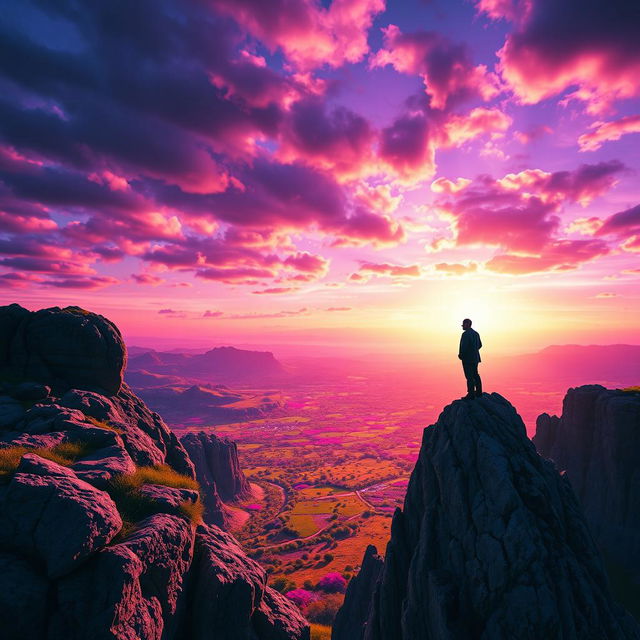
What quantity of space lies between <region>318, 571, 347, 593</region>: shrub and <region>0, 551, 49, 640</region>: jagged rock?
75663mm

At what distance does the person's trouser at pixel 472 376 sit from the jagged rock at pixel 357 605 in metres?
25.9

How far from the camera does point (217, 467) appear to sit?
12181 centimetres

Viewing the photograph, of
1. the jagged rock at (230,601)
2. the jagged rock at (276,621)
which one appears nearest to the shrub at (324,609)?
the jagged rock at (276,621)

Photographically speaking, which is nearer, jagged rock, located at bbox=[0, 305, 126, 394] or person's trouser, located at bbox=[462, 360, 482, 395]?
person's trouser, located at bbox=[462, 360, 482, 395]

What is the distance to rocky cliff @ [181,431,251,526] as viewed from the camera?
115062 millimetres

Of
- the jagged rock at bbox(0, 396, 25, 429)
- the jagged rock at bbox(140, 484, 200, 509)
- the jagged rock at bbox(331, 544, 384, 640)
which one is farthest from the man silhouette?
the jagged rock at bbox(0, 396, 25, 429)

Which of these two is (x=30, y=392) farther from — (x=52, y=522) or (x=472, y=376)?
(x=472, y=376)

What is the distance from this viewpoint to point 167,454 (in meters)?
32.4

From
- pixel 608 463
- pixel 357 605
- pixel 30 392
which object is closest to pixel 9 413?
pixel 30 392

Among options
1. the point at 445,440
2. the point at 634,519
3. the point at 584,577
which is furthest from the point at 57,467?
the point at 634,519

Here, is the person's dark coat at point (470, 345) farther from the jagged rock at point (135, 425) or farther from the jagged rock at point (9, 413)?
the jagged rock at point (9, 413)

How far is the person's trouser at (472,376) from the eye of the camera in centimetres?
2202

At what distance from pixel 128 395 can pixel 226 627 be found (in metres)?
Answer: 25.3

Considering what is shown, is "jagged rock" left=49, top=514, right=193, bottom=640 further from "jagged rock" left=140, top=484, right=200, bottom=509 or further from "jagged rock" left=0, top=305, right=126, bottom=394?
"jagged rock" left=0, top=305, right=126, bottom=394
